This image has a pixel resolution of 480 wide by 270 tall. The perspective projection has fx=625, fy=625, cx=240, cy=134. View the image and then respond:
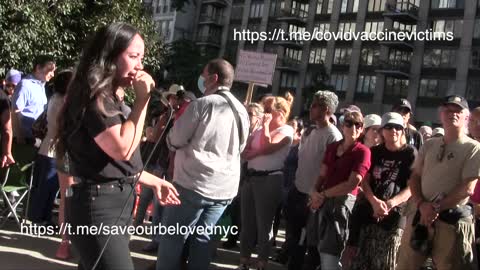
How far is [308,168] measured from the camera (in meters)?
6.40

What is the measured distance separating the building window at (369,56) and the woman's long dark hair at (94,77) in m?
51.0

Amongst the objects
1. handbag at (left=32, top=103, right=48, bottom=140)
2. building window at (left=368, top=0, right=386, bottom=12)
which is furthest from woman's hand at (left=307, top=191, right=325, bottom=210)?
building window at (left=368, top=0, right=386, bottom=12)

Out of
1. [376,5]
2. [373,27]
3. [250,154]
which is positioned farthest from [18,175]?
[376,5]

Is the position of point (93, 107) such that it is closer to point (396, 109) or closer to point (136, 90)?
point (136, 90)

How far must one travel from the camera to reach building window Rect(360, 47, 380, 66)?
52.5 m

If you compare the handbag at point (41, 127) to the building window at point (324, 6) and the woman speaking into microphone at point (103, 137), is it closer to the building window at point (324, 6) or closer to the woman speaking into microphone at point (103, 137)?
the woman speaking into microphone at point (103, 137)

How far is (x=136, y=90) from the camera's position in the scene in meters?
2.84

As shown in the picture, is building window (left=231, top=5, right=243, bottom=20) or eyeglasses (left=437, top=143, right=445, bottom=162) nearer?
eyeglasses (left=437, top=143, right=445, bottom=162)

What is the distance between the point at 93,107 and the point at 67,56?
18.0 meters

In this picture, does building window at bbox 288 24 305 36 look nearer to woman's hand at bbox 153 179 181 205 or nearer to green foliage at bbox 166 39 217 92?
green foliage at bbox 166 39 217 92

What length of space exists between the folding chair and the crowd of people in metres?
0.12

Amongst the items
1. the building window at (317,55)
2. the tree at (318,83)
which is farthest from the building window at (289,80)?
the tree at (318,83)

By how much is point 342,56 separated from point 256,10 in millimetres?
12181

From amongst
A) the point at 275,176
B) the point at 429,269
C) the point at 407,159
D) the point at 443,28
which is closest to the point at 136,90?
the point at 407,159
